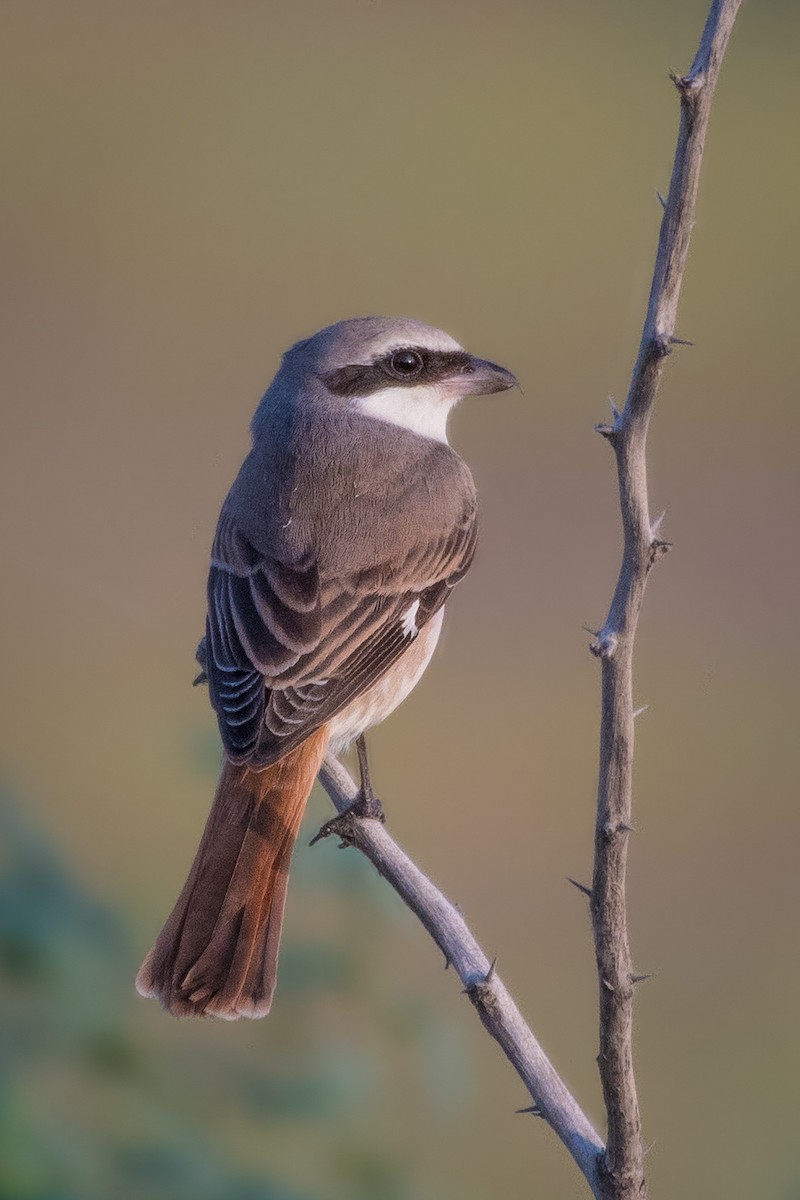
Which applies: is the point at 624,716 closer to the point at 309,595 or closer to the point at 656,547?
the point at 656,547

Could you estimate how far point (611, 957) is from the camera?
1586mm

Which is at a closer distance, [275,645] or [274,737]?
[274,737]

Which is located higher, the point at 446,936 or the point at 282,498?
the point at 282,498

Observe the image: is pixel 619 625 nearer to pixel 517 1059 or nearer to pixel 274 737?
pixel 517 1059

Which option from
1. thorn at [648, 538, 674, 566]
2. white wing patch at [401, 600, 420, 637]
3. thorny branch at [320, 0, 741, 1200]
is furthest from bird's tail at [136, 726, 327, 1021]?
thorn at [648, 538, 674, 566]

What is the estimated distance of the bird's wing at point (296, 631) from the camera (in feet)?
7.88

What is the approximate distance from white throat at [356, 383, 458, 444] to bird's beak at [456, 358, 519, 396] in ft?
0.12

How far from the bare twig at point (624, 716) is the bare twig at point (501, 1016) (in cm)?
5

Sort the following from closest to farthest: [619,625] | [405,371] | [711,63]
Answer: [711,63] → [619,625] → [405,371]

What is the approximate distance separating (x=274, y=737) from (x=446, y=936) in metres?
0.58

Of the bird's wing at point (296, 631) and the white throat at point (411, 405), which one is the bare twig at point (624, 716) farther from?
the white throat at point (411, 405)

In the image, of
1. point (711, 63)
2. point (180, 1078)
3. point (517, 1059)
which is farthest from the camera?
point (180, 1078)

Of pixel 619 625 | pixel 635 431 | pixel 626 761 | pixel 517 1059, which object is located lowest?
pixel 517 1059

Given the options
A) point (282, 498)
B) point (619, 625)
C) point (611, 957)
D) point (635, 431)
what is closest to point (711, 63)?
point (635, 431)
